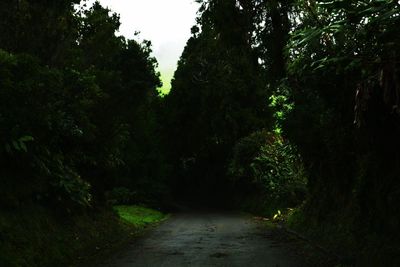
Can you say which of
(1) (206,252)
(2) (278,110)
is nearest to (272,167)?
(2) (278,110)

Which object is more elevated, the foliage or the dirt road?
the foliage

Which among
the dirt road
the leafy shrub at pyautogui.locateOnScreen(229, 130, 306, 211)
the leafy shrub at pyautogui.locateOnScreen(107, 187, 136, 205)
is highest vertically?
the leafy shrub at pyautogui.locateOnScreen(229, 130, 306, 211)

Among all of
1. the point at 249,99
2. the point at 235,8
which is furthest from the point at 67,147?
the point at 249,99

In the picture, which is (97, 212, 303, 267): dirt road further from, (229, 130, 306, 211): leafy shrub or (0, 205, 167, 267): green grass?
(229, 130, 306, 211): leafy shrub

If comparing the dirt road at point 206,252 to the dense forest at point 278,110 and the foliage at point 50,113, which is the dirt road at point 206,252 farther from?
the foliage at point 50,113

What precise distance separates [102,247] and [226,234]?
19.2 ft

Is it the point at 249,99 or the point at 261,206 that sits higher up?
the point at 249,99

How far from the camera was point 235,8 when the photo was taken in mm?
20609

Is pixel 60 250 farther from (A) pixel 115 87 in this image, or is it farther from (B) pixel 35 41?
(A) pixel 115 87

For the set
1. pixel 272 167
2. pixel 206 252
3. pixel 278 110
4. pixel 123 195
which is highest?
pixel 278 110

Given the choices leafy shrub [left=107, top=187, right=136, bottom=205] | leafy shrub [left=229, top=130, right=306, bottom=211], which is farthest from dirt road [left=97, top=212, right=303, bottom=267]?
leafy shrub [left=107, top=187, right=136, bottom=205]

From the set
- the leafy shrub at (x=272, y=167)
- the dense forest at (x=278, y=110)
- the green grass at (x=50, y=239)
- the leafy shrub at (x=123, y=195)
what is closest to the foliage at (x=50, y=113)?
the dense forest at (x=278, y=110)

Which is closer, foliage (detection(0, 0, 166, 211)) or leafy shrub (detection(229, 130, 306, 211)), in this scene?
foliage (detection(0, 0, 166, 211))

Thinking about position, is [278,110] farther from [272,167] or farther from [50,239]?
[50,239]
